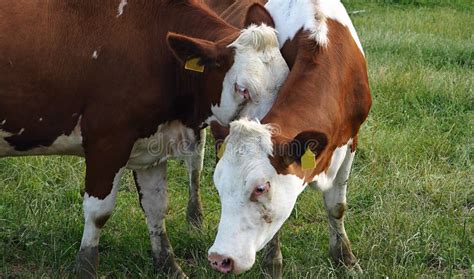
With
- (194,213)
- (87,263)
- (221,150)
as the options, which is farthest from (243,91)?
(194,213)

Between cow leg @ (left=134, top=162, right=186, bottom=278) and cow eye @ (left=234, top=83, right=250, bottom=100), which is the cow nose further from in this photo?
cow leg @ (left=134, top=162, right=186, bottom=278)

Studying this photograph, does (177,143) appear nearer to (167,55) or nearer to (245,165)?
(167,55)

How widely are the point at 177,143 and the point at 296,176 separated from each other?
1.28 m

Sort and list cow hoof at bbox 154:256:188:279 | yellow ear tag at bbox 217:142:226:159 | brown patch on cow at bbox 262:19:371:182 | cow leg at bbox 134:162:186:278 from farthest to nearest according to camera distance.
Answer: cow leg at bbox 134:162:186:278 → cow hoof at bbox 154:256:188:279 → brown patch on cow at bbox 262:19:371:182 → yellow ear tag at bbox 217:142:226:159

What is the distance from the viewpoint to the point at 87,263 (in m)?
5.05

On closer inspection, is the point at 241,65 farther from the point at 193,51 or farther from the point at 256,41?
the point at 193,51

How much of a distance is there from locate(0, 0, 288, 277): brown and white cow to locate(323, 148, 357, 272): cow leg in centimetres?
100

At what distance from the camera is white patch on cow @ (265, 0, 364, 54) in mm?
4832

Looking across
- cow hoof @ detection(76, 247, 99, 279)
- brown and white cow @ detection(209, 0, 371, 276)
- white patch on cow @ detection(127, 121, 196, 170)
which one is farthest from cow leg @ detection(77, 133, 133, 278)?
brown and white cow @ detection(209, 0, 371, 276)

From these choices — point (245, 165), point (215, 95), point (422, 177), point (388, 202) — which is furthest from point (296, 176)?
point (422, 177)

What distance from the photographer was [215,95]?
194 inches

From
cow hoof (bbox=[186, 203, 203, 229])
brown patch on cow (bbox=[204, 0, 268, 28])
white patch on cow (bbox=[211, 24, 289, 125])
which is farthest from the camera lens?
brown patch on cow (bbox=[204, 0, 268, 28])

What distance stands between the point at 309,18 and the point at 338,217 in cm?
138

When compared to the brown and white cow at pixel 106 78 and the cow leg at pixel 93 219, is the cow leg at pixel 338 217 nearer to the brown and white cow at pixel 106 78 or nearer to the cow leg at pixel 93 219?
the brown and white cow at pixel 106 78
